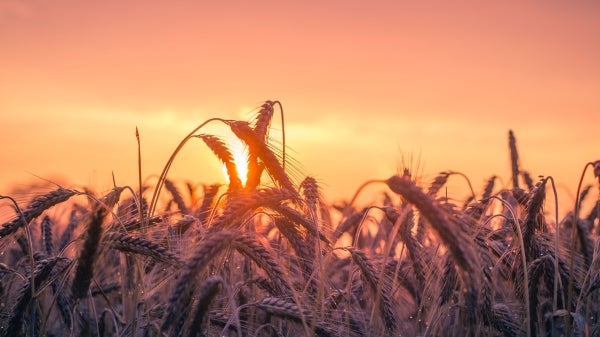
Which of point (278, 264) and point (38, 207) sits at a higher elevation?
point (38, 207)

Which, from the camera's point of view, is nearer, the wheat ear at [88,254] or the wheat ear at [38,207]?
the wheat ear at [88,254]

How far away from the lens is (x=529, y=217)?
15.0 feet

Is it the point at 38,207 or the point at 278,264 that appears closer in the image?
the point at 278,264

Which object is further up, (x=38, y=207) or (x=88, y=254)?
(x=38, y=207)

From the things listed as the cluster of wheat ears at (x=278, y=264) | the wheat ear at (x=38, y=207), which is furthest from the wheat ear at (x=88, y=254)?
the wheat ear at (x=38, y=207)

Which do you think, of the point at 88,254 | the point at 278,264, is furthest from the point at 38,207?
the point at 278,264

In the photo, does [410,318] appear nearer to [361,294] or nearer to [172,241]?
[361,294]

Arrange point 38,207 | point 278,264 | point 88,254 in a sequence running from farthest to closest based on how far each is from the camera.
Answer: point 38,207
point 278,264
point 88,254

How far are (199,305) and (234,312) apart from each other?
0.65 ft

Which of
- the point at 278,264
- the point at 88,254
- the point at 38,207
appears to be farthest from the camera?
the point at 38,207

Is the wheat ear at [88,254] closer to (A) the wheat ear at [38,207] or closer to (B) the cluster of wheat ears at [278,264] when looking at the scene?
(B) the cluster of wheat ears at [278,264]

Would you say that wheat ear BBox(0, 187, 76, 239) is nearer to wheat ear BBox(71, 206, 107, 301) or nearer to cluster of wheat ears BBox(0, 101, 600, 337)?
cluster of wheat ears BBox(0, 101, 600, 337)

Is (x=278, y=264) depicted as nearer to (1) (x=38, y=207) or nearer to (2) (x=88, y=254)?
(2) (x=88, y=254)

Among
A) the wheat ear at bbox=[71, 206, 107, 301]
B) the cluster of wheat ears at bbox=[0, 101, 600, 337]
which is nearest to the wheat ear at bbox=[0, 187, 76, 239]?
the cluster of wheat ears at bbox=[0, 101, 600, 337]
